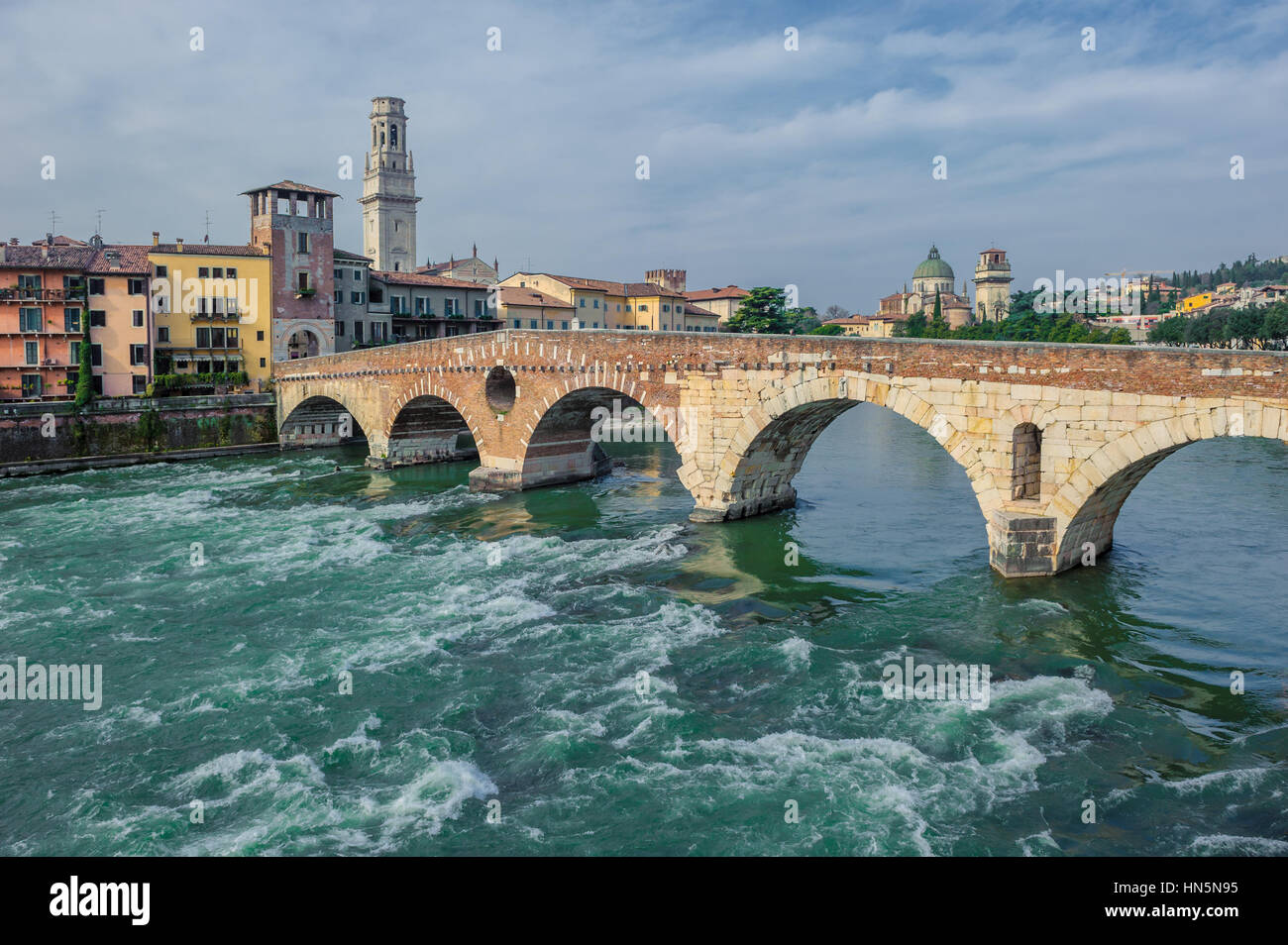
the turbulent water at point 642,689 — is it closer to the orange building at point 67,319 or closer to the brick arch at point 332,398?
the brick arch at point 332,398

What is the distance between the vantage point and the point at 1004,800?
1079 centimetres

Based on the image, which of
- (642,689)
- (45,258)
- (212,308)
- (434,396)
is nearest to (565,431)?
(434,396)

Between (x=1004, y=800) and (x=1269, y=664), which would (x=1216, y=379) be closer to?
(x=1269, y=664)

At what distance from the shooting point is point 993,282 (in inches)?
5007

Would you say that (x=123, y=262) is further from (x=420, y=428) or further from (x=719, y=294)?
(x=719, y=294)

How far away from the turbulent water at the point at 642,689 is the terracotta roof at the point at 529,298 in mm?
39341

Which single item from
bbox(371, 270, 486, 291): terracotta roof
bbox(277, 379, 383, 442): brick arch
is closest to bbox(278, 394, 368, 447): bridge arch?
bbox(277, 379, 383, 442): brick arch

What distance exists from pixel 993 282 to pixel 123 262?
4385 inches

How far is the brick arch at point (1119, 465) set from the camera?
15320mm

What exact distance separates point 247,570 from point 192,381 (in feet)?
96.4

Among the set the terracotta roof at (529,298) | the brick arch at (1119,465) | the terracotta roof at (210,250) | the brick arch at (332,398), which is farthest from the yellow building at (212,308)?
the brick arch at (1119,465)
